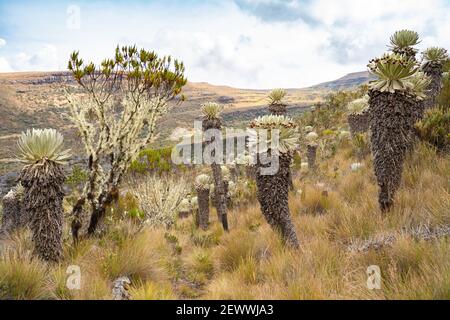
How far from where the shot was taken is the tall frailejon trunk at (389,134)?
219 inches

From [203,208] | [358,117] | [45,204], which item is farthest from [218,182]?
[358,117]

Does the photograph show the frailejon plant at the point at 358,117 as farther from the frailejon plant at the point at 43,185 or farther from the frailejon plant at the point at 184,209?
the frailejon plant at the point at 43,185

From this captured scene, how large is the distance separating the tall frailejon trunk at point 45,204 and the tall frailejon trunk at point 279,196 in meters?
3.05

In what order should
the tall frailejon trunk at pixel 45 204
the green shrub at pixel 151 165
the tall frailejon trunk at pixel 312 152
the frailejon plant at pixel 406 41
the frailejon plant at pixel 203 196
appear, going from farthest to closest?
1. the green shrub at pixel 151 165
2. the tall frailejon trunk at pixel 312 152
3. the frailejon plant at pixel 203 196
4. the frailejon plant at pixel 406 41
5. the tall frailejon trunk at pixel 45 204

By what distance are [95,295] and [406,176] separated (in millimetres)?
6398

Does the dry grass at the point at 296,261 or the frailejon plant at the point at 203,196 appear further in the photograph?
the frailejon plant at the point at 203,196

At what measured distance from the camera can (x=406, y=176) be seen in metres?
7.16

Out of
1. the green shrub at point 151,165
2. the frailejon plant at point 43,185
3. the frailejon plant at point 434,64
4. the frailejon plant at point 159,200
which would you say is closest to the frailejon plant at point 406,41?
the frailejon plant at point 434,64

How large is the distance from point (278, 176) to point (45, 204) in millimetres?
3467

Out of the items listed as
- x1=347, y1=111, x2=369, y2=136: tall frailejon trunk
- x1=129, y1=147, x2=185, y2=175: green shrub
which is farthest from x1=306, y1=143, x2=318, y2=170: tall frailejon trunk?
x1=129, y1=147, x2=185, y2=175: green shrub

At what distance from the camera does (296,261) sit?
476 centimetres

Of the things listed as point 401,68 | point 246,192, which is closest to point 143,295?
point 401,68

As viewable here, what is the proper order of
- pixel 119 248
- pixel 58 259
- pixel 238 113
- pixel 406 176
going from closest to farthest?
pixel 58 259 < pixel 119 248 < pixel 406 176 < pixel 238 113

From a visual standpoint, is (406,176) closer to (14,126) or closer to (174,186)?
(174,186)
